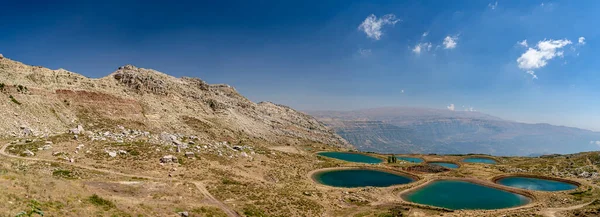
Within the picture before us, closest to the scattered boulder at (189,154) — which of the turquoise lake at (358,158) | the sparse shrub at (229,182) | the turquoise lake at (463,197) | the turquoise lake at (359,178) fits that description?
the sparse shrub at (229,182)

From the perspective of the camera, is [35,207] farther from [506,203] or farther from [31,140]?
[506,203]

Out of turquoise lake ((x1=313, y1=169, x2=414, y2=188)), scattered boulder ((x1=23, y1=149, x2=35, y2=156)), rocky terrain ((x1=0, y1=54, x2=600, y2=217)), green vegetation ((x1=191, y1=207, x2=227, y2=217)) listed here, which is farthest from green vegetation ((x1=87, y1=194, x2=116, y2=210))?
turquoise lake ((x1=313, y1=169, x2=414, y2=188))

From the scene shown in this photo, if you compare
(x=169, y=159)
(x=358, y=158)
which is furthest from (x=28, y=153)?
(x=358, y=158)

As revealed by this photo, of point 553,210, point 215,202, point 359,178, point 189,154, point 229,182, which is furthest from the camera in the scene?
point 359,178

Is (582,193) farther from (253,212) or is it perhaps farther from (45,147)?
(45,147)

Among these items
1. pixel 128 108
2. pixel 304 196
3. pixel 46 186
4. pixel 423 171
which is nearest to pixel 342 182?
pixel 304 196

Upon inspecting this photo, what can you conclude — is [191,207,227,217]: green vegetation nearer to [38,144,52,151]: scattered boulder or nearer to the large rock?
the large rock

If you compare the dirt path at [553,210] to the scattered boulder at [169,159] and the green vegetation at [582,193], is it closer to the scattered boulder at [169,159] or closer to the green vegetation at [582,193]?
the green vegetation at [582,193]
